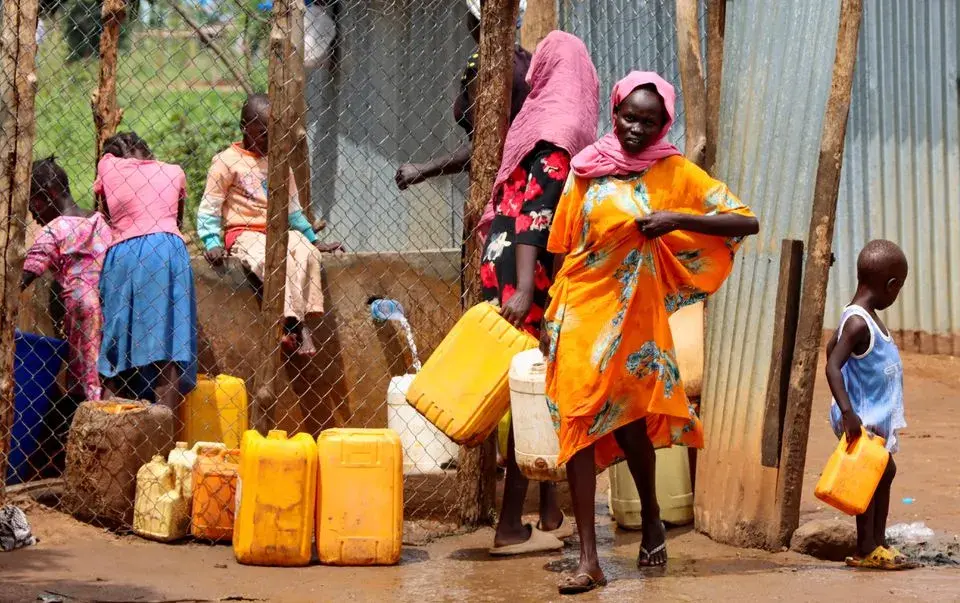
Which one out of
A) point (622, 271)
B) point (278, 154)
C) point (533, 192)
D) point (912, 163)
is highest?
point (912, 163)

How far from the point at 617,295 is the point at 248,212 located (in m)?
2.67

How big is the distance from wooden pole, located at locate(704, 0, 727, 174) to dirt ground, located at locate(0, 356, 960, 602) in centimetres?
163

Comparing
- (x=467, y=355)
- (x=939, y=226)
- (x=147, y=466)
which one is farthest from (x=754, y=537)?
(x=939, y=226)

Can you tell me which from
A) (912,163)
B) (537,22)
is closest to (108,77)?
(537,22)

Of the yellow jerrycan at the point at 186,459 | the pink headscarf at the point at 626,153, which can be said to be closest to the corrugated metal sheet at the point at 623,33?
the pink headscarf at the point at 626,153

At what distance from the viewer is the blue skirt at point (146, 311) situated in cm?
593

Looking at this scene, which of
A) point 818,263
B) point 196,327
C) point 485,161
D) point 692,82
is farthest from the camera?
point 196,327

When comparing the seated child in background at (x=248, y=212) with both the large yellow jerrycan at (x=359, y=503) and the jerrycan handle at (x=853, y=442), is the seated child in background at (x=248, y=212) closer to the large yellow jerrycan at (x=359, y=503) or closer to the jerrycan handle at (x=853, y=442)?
the large yellow jerrycan at (x=359, y=503)

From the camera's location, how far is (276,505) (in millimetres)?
4934

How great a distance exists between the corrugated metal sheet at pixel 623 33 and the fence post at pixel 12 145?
12.1ft

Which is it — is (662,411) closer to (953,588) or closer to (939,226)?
(953,588)

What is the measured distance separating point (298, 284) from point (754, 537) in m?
2.38

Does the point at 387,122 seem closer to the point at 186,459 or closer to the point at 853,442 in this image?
the point at 186,459

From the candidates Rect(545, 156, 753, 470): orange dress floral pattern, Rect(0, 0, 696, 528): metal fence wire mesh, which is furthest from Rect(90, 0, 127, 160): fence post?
Rect(545, 156, 753, 470): orange dress floral pattern
